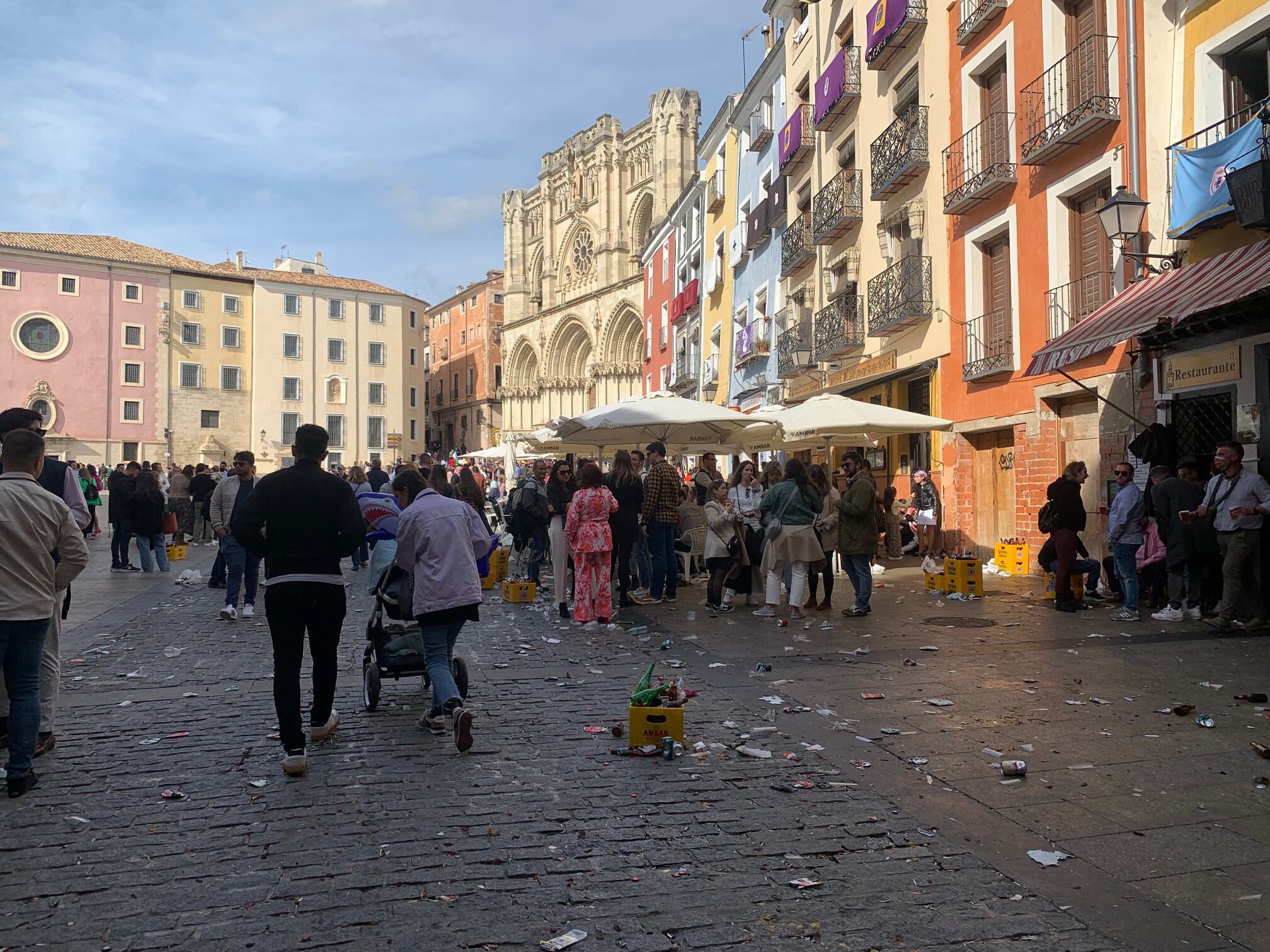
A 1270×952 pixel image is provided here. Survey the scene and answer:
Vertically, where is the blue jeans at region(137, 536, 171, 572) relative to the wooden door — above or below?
below

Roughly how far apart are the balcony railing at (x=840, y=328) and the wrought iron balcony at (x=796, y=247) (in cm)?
179

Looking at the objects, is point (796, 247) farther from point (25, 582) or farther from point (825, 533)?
point (25, 582)

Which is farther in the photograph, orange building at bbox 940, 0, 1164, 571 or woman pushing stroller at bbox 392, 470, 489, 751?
orange building at bbox 940, 0, 1164, 571

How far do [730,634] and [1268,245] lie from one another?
6525 mm

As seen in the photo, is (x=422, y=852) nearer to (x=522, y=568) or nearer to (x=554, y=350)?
(x=522, y=568)

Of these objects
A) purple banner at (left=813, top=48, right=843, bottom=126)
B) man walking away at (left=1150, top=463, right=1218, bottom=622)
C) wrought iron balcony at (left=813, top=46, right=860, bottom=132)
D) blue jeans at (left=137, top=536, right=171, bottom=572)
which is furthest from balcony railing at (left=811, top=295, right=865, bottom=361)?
blue jeans at (left=137, top=536, right=171, bottom=572)

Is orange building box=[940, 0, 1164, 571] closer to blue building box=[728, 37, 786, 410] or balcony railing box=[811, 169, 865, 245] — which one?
balcony railing box=[811, 169, 865, 245]

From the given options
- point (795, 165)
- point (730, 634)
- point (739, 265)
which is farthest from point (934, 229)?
point (739, 265)

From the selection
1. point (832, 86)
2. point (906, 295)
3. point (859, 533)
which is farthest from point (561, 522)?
point (832, 86)

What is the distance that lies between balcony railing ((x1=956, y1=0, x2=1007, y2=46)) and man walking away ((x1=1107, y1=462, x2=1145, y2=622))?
914 cm

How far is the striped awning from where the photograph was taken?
9023 mm

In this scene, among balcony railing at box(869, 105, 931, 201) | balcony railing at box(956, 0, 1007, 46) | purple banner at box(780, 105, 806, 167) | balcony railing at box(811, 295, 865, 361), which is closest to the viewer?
balcony railing at box(956, 0, 1007, 46)

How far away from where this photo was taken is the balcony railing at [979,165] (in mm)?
15812

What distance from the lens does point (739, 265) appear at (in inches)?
1282
